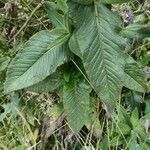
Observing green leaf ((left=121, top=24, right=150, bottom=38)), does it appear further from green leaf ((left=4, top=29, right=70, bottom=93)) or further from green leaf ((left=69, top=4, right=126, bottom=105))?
green leaf ((left=4, top=29, right=70, bottom=93))

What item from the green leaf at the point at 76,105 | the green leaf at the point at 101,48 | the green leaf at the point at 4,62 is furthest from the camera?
the green leaf at the point at 4,62

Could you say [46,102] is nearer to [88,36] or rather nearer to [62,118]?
[62,118]

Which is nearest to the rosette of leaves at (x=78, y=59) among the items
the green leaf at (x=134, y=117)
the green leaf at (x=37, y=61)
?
the green leaf at (x=37, y=61)

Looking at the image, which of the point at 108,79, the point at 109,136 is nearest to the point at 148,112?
the point at 109,136

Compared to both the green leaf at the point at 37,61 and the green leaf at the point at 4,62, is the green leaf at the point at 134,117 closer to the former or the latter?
the green leaf at the point at 37,61

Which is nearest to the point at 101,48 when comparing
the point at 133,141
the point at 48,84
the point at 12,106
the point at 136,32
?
the point at 136,32

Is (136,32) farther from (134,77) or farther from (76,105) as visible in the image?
(76,105)

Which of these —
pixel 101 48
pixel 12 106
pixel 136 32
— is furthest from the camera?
pixel 12 106

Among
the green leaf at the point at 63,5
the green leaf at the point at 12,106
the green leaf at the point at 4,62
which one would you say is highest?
the green leaf at the point at 63,5
